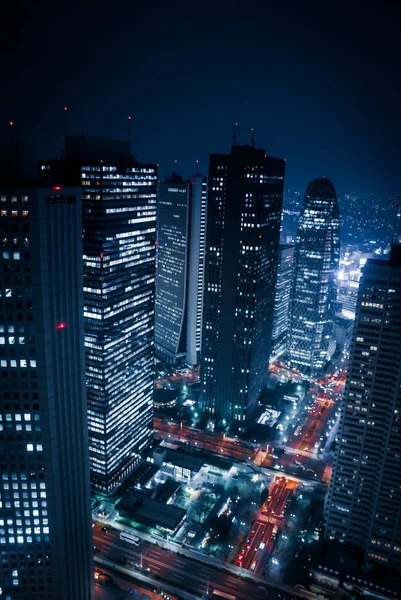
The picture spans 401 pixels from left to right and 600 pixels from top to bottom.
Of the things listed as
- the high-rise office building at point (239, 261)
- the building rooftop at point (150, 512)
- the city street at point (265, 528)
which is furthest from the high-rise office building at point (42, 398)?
the high-rise office building at point (239, 261)

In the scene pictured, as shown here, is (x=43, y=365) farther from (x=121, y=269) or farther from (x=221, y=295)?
(x=221, y=295)

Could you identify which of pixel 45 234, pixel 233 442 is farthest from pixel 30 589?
pixel 233 442

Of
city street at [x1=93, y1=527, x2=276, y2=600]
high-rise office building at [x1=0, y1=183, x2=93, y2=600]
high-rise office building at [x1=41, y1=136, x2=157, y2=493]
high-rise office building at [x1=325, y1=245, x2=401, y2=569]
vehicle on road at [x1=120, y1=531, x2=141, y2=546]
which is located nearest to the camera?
high-rise office building at [x1=0, y1=183, x2=93, y2=600]

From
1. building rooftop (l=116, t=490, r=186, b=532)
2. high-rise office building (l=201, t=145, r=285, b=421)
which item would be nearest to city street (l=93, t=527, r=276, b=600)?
building rooftop (l=116, t=490, r=186, b=532)

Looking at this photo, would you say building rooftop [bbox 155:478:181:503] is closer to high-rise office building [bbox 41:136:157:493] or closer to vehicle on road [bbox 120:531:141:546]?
high-rise office building [bbox 41:136:157:493]

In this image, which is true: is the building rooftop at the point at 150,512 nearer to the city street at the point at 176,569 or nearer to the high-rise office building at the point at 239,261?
the city street at the point at 176,569

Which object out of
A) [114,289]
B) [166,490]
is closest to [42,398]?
[114,289]
